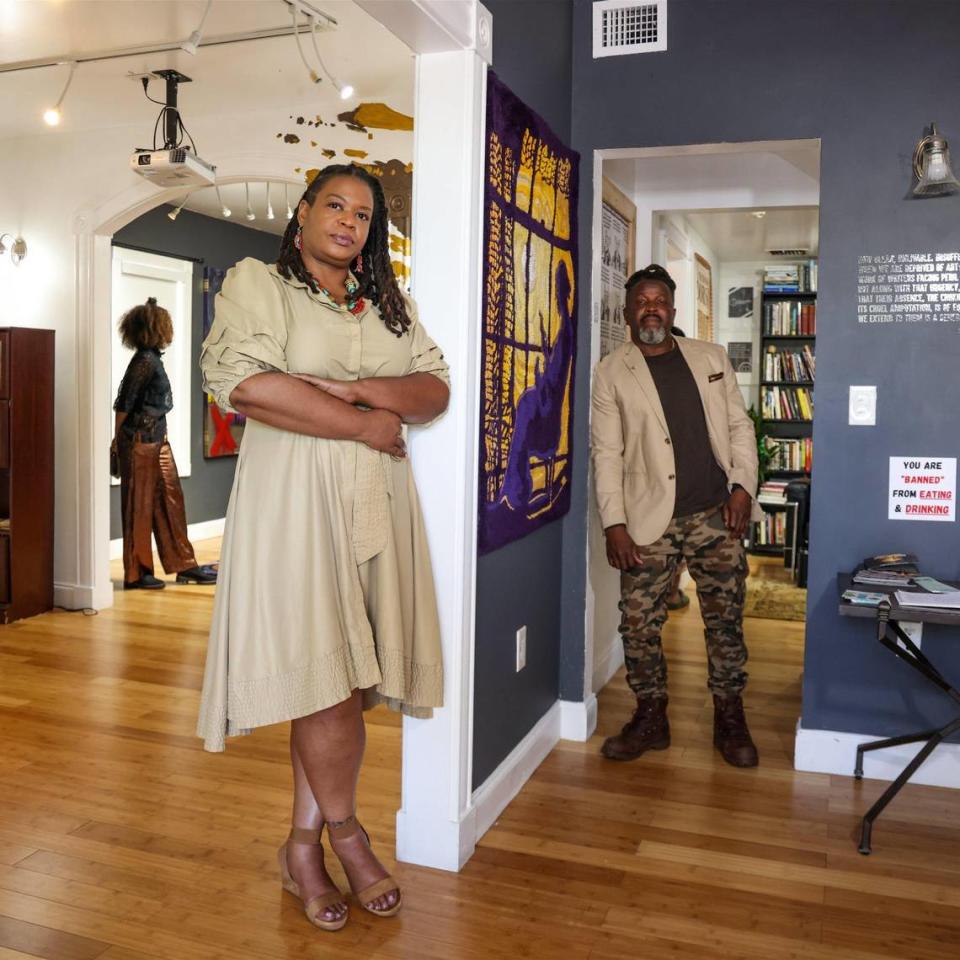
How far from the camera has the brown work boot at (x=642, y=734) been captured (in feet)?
11.1

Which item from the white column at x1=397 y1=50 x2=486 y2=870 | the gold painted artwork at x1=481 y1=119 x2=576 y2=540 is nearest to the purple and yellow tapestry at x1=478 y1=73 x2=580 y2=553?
the gold painted artwork at x1=481 y1=119 x2=576 y2=540

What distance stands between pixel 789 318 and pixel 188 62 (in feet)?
17.7

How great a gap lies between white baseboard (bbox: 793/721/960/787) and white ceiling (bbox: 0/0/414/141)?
3.02 meters

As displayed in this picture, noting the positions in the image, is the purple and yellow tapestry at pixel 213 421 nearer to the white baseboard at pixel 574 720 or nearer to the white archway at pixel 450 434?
the white baseboard at pixel 574 720

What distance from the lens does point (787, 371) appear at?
829cm

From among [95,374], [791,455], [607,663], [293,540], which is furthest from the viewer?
[791,455]

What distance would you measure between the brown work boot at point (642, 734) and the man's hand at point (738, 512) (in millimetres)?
647

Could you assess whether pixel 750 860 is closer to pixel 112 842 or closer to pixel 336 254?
pixel 112 842

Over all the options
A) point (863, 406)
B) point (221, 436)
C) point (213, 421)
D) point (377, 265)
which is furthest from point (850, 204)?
point (221, 436)

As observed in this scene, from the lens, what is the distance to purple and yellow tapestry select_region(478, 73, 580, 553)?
267 centimetres

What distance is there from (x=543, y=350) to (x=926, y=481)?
50.1 inches

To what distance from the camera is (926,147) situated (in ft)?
9.97

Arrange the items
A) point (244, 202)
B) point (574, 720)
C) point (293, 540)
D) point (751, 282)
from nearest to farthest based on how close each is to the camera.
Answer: point (293, 540) < point (574, 720) < point (244, 202) < point (751, 282)

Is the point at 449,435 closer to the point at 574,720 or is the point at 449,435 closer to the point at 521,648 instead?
the point at 521,648
